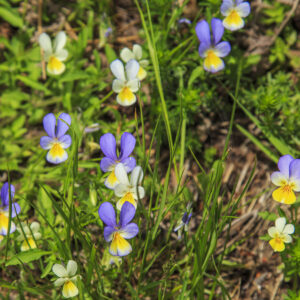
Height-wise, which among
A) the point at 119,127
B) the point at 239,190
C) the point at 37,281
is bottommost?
the point at 37,281

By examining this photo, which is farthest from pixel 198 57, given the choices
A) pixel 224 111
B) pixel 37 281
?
pixel 37 281

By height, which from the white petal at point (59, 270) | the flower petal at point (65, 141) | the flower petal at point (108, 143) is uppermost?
the flower petal at point (108, 143)

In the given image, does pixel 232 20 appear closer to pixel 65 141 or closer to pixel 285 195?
pixel 285 195

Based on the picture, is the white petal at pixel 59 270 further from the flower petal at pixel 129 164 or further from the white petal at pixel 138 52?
the white petal at pixel 138 52

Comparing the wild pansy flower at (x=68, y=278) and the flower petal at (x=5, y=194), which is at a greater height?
the flower petal at (x=5, y=194)

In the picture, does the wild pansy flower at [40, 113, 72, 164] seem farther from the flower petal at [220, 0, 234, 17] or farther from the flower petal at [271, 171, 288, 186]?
the flower petal at [220, 0, 234, 17]

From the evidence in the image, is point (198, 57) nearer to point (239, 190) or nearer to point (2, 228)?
point (239, 190)

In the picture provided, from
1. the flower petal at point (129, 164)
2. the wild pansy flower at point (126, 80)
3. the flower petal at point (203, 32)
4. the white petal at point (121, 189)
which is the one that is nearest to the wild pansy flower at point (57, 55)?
the wild pansy flower at point (126, 80)
